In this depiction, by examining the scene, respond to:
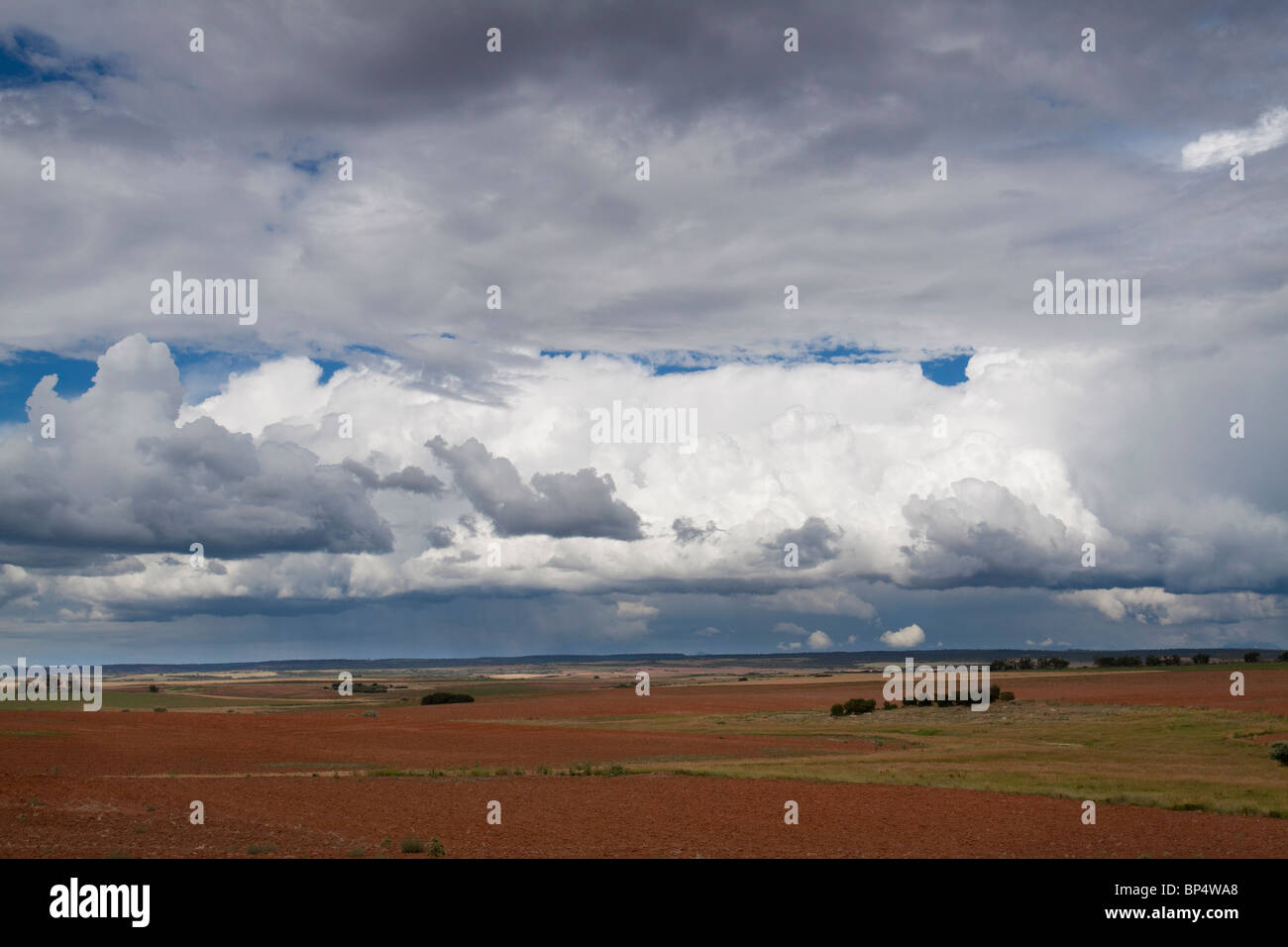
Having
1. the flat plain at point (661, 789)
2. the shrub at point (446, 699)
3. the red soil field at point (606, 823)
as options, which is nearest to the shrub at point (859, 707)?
the flat plain at point (661, 789)

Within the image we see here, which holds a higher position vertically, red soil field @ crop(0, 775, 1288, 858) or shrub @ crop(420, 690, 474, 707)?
red soil field @ crop(0, 775, 1288, 858)

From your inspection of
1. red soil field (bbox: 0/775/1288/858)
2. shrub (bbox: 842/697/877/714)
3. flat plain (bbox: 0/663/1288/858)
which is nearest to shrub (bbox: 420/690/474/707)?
flat plain (bbox: 0/663/1288/858)

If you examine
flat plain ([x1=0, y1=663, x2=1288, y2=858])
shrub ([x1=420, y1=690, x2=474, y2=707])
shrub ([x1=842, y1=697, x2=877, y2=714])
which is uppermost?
flat plain ([x1=0, y1=663, x2=1288, y2=858])

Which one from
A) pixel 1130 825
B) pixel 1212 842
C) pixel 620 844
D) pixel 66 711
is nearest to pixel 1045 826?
pixel 1130 825

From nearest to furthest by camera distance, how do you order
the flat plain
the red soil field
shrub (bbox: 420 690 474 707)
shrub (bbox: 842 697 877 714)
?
the red soil field, the flat plain, shrub (bbox: 842 697 877 714), shrub (bbox: 420 690 474 707)

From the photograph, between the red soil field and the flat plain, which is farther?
the flat plain

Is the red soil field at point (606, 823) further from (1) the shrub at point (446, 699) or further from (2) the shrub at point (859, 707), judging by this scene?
(1) the shrub at point (446, 699)

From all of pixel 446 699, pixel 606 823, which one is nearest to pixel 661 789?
pixel 606 823

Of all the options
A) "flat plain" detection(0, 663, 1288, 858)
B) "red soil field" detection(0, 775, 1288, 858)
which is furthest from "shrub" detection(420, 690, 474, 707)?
"red soil field" detection(0, 775, 1288, 858)

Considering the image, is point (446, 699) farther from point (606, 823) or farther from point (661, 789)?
point (606, 823)

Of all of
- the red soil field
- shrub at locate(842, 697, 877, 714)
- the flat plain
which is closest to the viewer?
the red soil field

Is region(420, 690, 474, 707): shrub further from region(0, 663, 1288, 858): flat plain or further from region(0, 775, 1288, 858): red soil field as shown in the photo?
region(0, 775, 1288, 858): red soil field

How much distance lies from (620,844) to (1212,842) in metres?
14.7
